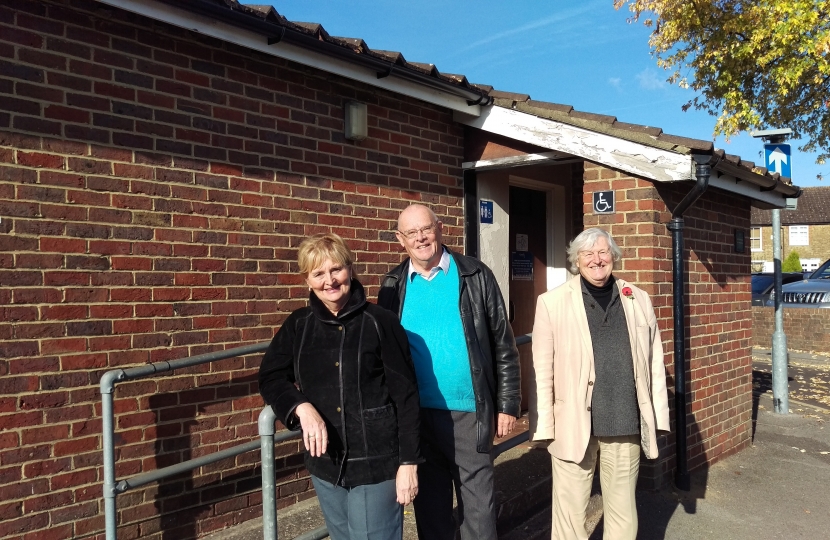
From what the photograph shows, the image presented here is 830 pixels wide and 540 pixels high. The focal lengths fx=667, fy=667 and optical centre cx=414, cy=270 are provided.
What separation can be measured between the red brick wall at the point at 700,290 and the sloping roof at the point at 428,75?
0.39 m

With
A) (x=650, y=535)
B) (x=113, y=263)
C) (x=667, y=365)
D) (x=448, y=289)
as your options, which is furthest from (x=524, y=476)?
(x=113, y=263)

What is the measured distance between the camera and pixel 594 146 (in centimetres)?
457

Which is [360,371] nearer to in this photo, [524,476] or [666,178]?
[524,476]

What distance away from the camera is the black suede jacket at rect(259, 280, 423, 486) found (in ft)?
7.50

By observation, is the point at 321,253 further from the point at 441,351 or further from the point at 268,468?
the point at 268,468

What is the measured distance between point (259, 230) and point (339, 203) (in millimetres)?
653

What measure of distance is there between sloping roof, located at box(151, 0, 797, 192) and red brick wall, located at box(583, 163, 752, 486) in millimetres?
386

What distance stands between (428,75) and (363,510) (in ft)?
10.1

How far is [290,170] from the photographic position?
13.3 ft

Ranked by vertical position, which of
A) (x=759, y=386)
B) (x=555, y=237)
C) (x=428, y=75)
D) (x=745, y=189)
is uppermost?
(x=428, y=75)

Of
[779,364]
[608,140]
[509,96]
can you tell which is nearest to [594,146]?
[608,140]

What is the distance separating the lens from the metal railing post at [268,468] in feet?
7.90

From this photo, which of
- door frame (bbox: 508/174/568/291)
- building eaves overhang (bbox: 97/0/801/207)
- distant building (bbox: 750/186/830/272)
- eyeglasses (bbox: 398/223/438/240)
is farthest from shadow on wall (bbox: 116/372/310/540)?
distant building (bbox: 750/186/830/272)

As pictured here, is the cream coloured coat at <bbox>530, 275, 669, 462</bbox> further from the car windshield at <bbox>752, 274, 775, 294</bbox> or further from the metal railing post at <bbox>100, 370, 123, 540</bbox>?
the car windshield at <bbox>752, 274, 775, 294</bbox>
